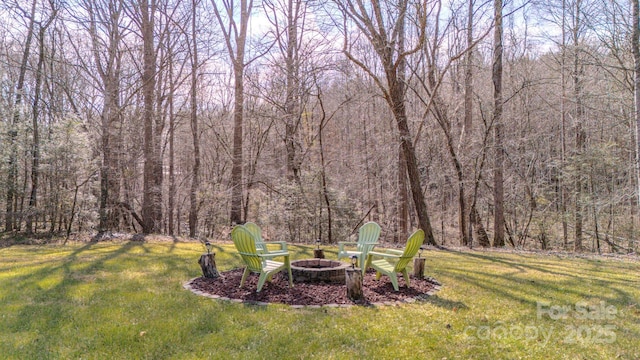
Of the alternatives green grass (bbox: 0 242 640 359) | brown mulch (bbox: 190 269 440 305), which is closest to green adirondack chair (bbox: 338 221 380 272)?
brown mulch (bbox: 190 269 440 305)

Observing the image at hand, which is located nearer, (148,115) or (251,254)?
(251,254)

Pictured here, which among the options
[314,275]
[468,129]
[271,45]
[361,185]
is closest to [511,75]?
[468,129]

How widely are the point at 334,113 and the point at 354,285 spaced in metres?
9.79

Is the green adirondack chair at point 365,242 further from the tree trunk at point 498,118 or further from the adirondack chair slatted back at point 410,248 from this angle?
the tree trunk at point 498,118

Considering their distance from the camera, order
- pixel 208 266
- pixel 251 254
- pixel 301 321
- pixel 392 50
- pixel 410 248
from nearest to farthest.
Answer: pixel 301 321
pixel 251 254
pixel 410 248
pixel 208 266
pixel 392 50

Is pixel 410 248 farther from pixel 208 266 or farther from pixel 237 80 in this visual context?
pixel 237 80

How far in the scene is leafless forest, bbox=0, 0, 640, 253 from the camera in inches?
377

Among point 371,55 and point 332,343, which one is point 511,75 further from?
point 332,343

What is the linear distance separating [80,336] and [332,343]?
2.08 meters

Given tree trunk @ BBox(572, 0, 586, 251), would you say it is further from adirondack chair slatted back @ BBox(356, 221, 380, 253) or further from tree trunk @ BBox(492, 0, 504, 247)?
adirondack chair slatted back @ BBox(356, 221, 380, 253)

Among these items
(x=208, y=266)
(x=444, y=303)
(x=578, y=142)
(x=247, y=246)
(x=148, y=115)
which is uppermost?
(x=148, y=115)

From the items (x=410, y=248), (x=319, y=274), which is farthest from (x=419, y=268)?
(x=319, y=274)

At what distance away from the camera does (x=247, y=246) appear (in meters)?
4.43

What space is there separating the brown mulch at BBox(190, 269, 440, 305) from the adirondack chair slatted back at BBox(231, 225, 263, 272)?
349mm
